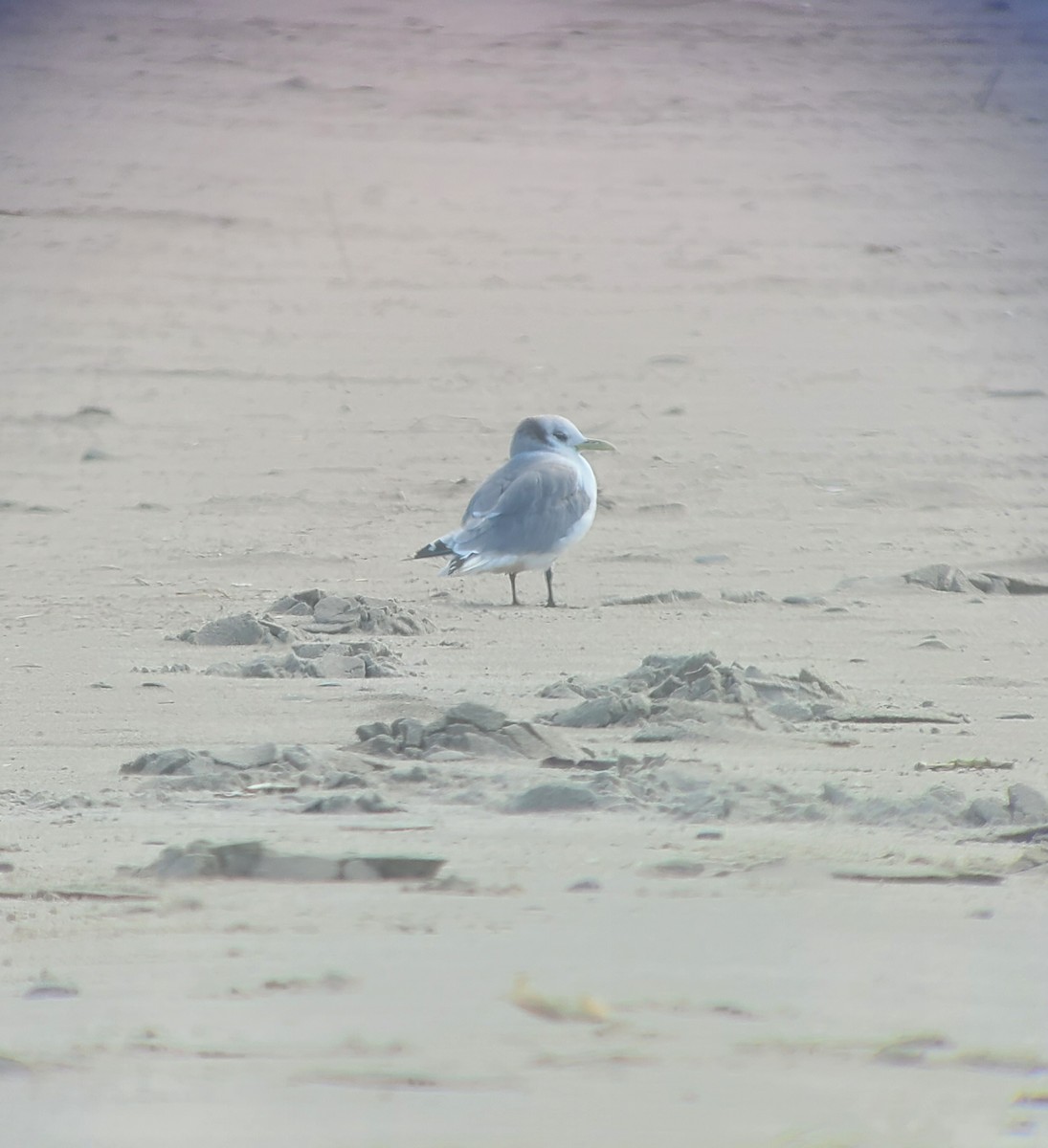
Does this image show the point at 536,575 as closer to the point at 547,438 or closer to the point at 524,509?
the point at 547,438

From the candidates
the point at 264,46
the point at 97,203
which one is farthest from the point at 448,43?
the point at 97,203

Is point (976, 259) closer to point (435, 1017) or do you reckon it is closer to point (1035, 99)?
point (1035, 99)

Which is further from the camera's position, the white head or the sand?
the white head

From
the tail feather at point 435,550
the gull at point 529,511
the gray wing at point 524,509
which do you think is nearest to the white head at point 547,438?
the gull at point 529,511

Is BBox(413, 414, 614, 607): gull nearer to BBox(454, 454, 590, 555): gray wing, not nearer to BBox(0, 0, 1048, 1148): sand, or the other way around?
BBox(454, 454, 590, 555): gray wing

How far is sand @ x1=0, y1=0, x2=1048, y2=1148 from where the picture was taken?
7.27 feet

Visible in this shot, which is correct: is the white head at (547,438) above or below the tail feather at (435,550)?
below

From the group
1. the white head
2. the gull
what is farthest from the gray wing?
the white head

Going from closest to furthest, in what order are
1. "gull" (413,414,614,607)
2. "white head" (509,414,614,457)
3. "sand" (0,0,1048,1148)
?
"sand" (0,0,1048,1148), "gull" (413,414,614,607), "white head" (509,414,614,457)

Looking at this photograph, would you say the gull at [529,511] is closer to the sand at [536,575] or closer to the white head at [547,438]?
the white head at [547,438]

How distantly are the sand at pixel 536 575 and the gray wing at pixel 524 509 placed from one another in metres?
0.28

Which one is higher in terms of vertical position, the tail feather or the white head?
the tail feather

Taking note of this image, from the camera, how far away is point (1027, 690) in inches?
198

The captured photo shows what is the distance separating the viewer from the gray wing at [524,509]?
7.25 metres
